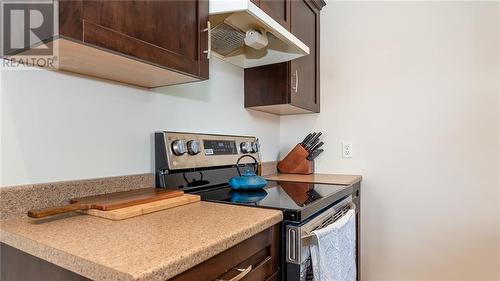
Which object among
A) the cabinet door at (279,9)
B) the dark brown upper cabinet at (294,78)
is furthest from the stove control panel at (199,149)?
the cabinet door at (279,9)

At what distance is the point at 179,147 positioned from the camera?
1202 millimetres

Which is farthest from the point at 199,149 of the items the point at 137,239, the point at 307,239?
the point at 137,239

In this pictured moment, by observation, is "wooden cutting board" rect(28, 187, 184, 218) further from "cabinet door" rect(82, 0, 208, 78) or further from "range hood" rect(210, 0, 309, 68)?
"range hood" rect(210, 0, 309, 68)

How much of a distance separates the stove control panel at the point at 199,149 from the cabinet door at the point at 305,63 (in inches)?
16.0

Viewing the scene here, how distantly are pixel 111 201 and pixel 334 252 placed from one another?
2.37ft

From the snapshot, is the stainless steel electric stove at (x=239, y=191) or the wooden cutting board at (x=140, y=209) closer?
the wooden cutting board at (x=140, y=209)

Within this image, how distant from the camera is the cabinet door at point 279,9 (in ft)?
4.49

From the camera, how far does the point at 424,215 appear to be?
1.80m

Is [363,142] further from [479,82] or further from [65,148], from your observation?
[65,148]

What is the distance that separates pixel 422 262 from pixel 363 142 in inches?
30.4

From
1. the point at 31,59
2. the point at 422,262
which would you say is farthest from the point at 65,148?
the point at 422,262

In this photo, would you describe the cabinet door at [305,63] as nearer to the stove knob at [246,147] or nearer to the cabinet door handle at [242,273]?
the stove knob at [246,147]

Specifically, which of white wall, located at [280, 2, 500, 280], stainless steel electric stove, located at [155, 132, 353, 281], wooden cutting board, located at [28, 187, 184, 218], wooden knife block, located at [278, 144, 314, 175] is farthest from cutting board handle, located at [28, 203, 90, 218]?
white wall, located at [280, 2, 500, 280]

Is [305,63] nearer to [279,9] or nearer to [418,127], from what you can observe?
[279,9]
